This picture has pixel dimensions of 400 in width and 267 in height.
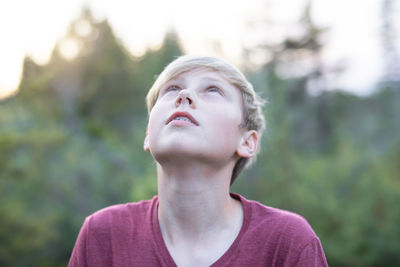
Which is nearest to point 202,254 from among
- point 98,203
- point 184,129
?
point 184,129

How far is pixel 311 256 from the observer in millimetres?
1464

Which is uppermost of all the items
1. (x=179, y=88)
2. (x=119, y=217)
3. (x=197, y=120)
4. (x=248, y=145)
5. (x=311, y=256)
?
(x=179, y=88)

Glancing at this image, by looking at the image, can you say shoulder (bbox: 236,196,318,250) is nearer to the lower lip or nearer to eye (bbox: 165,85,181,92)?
the lower lip

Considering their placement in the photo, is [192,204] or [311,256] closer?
[311,256]

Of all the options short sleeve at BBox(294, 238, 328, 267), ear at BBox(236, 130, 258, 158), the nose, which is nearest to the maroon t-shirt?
short sleeve at BBox(294, 238, 328, 267)

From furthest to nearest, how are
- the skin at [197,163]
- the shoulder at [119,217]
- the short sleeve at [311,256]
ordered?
1. the shoulder at [119,217]
2. the skin at [197,163]
3. the short sleeve at [311,256]

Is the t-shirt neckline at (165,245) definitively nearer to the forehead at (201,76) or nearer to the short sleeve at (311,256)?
the short sleeve at (311,256)

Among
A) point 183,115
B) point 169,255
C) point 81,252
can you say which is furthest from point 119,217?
point 183,115

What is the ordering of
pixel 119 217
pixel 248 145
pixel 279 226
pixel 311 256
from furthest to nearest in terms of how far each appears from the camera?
pixel 248 145, pixel 119 217, pixel 279 226, pixel 311 256

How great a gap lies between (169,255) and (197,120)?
1.95 ft

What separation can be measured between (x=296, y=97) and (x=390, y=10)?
19.0 feet

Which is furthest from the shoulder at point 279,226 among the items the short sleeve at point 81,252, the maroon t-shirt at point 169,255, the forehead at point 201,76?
the short sleeve at point 81,252

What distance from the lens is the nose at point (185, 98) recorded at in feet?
5.29

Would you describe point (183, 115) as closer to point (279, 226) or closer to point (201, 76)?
point (201, 76)
